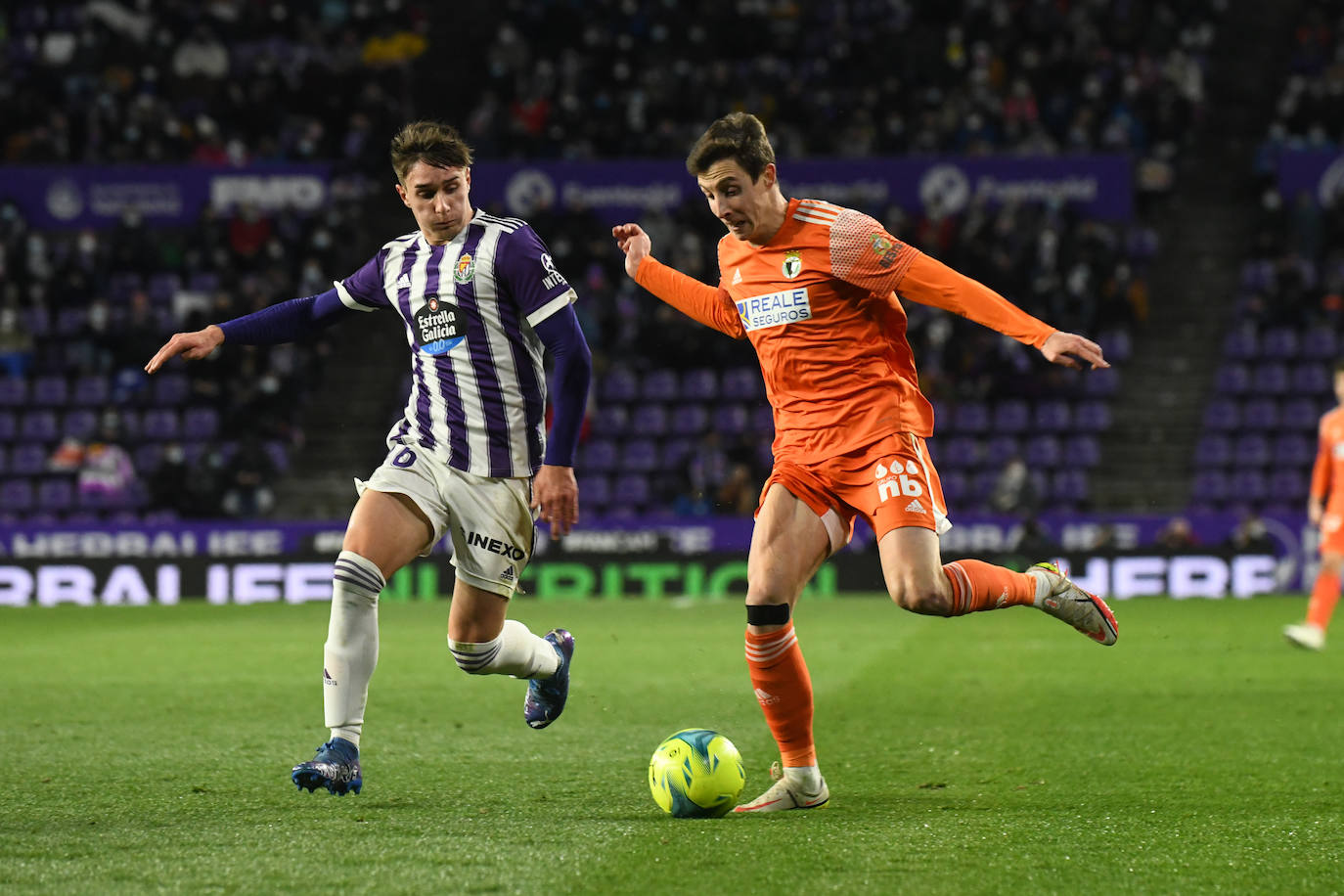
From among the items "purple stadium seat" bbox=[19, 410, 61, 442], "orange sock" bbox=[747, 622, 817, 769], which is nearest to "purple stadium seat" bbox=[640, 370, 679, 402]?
"purple stadium seat" bbox=[19, 410, 61, 442]

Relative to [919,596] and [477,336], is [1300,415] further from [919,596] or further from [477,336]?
[477,336]

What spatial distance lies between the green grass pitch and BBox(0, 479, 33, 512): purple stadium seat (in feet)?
27.2

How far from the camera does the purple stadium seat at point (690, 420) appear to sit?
68.2 ft

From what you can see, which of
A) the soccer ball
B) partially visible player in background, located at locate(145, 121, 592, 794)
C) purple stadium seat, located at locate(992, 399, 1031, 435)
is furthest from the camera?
purple stadium seat, located at locate(992, 399, 1031, 435)

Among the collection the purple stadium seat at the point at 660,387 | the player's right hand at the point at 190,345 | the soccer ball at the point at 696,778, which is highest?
the player's right hand at the point at 190,345

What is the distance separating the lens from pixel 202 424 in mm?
20578

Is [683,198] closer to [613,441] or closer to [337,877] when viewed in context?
[613,441]

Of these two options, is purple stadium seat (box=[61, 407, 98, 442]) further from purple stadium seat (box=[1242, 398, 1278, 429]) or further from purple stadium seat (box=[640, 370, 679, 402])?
purple stadium seat (box=[1242, 398, 1278, 429])

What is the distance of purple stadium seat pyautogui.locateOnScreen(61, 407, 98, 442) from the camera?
20.6 meters

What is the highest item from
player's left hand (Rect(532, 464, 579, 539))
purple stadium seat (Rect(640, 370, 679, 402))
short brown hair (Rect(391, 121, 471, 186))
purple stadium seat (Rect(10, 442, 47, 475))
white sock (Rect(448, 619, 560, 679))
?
short brown hair (Rect(391, 121, 471, 186))

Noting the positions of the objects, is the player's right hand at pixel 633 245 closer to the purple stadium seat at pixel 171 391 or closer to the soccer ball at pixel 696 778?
the soccer ball at pixel 696 778

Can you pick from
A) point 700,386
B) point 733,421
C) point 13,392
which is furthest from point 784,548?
point 13,392

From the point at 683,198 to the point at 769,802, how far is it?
18.5 meters

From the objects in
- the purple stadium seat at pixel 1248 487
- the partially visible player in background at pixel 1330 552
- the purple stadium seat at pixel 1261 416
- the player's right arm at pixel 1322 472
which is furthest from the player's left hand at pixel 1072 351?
the purple stadium seat at pixel 1261 416
